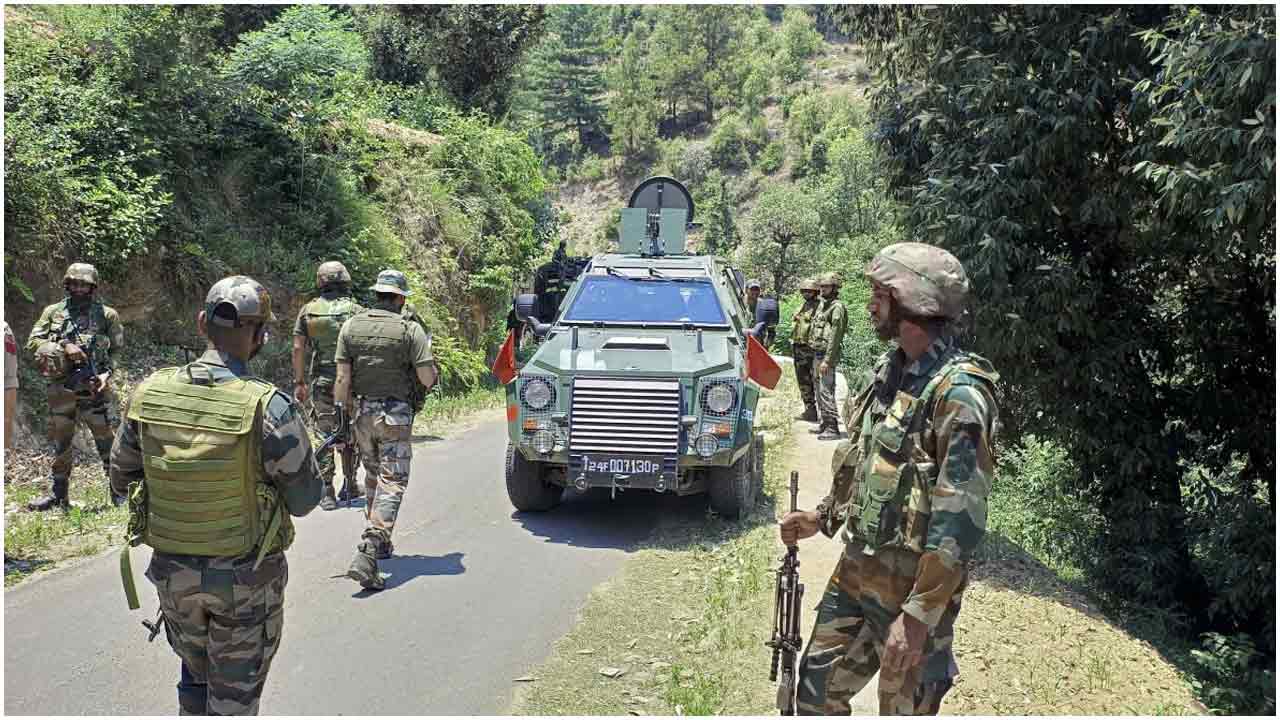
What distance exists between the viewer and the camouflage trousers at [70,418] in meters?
7.16

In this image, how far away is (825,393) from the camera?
1111 centimetres

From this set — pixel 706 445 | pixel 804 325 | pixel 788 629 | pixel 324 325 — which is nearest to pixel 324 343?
pixel 324 325

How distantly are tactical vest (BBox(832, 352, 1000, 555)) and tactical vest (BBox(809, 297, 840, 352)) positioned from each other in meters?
7.99

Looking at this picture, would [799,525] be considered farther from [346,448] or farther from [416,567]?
[346,448]

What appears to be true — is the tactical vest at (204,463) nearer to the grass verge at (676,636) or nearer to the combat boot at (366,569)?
the grass verge at (676,636)

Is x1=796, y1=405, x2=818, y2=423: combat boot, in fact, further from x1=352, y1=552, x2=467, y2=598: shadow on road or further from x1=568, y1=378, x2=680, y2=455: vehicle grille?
x1=352, y1=552, x2=467, y2=598: shadow on road

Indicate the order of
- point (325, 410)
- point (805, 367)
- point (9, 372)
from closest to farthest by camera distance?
point (9, 372)
point (325, 410)
point (805, 367)

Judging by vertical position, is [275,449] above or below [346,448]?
above

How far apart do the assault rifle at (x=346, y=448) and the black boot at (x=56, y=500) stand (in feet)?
6.13

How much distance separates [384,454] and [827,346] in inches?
241

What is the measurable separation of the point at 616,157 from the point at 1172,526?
64427mm

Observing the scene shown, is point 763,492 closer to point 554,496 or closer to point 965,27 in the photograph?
point 554,496

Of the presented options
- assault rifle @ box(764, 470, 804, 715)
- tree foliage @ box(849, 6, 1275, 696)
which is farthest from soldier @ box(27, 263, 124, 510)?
tree foliage @ box(849, 6, 1275, 696)

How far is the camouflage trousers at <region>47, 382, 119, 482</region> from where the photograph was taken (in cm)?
716
